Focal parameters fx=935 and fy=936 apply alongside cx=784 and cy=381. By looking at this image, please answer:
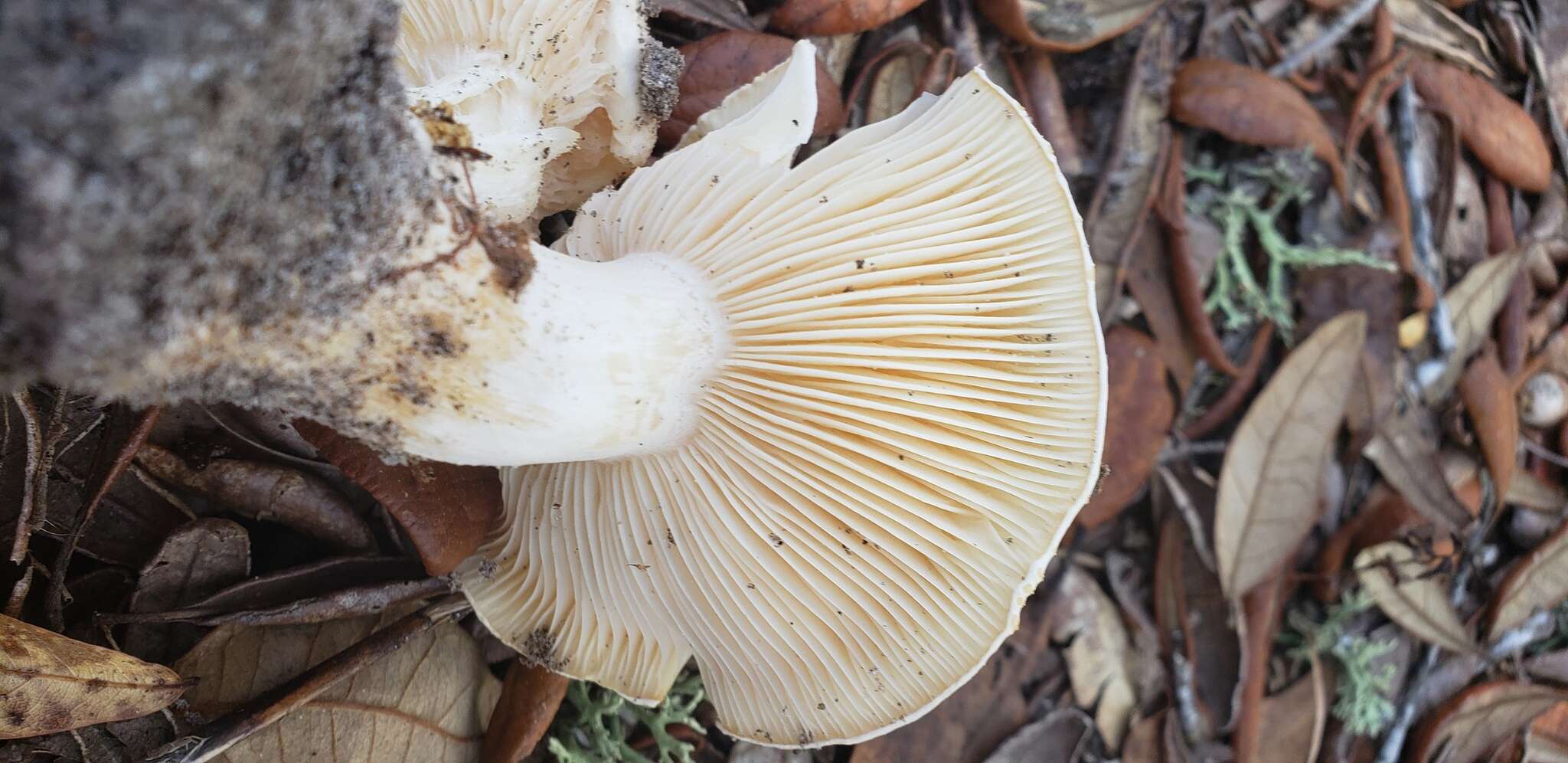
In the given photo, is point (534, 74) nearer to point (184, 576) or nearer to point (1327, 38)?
point (184, 576)

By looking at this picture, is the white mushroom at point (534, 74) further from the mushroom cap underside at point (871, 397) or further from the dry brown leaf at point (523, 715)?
the dry brown leaf at point (523, 715)

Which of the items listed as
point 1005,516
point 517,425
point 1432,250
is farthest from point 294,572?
A: point 1432,250

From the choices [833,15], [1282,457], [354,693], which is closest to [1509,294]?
[1282,457]

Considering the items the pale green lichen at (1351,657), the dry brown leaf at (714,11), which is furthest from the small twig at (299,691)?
the pale green lichen at (1351,657)

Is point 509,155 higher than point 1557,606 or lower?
higher

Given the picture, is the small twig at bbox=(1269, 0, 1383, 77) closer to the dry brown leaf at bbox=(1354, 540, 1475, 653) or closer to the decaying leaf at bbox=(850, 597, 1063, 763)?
the dry brown leaf at bbox=(1354, 540, 1475, 653)

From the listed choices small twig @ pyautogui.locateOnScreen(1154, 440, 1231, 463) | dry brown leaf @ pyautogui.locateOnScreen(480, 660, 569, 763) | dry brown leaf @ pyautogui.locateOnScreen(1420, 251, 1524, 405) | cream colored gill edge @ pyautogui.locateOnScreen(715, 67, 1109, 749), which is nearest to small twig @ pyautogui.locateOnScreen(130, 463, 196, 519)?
dry brown leaf @ pyautogui.locateOnScreen(480, 660, 569, 763)

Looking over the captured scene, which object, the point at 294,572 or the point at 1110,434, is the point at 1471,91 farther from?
the point at 294,572
